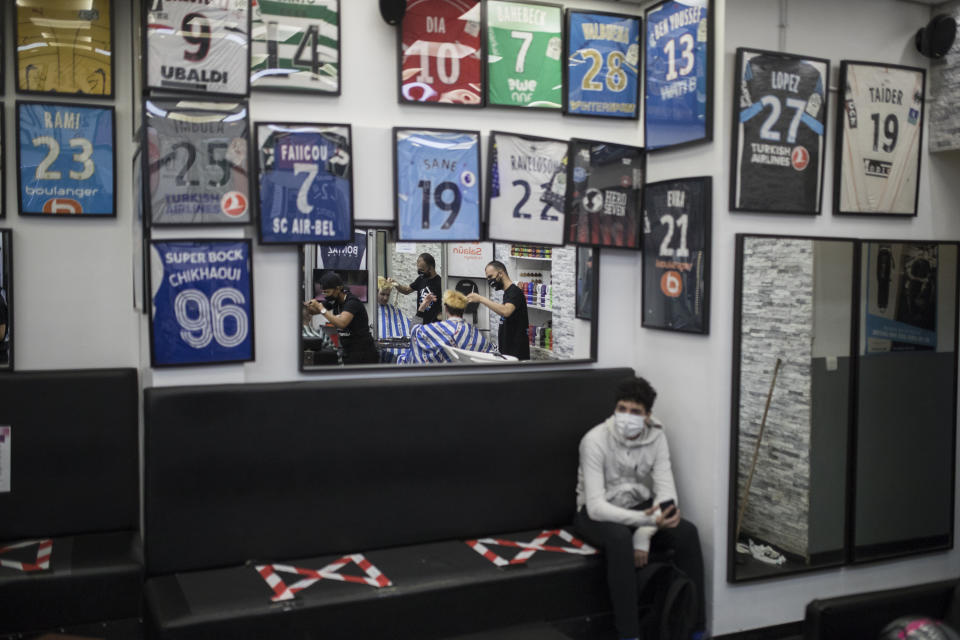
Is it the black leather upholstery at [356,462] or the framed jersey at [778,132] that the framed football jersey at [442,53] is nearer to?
the framed jersey at [778,132]

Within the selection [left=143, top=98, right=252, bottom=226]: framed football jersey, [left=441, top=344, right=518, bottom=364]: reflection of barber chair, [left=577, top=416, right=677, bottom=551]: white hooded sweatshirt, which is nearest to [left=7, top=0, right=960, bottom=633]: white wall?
[left=143, top=98, right=252, bottom=226]: framed football jersey

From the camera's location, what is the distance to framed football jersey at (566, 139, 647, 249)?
4496 mm

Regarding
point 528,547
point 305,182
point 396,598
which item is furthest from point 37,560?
point 528,547

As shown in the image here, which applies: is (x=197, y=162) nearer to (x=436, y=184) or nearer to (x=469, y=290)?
(x=436, y=184)

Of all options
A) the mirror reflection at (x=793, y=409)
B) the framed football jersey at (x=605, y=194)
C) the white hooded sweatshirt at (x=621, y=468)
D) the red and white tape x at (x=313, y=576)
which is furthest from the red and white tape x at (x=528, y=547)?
the framed football jersey at (x=605, y=194)

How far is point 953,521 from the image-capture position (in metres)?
4.68

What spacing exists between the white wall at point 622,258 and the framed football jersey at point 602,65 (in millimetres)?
79

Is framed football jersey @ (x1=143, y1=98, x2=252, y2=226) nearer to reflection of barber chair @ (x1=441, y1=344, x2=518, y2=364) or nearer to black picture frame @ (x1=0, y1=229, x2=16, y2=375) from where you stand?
black picture frame @ (x1=0, y1=229, x2=16, y2=375)

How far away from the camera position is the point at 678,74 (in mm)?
4277

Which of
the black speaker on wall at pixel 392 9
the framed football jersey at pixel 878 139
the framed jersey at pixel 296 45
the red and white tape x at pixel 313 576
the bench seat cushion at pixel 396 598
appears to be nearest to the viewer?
the bench seat cushion at pixel 396 598

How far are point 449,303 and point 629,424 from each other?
5.76 feet

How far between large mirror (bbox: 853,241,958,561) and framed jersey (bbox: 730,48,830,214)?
0.56 meters

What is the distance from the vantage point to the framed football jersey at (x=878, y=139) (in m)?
4.28

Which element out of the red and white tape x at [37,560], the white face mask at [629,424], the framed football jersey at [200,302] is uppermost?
the framed football jersey at [200,302]
